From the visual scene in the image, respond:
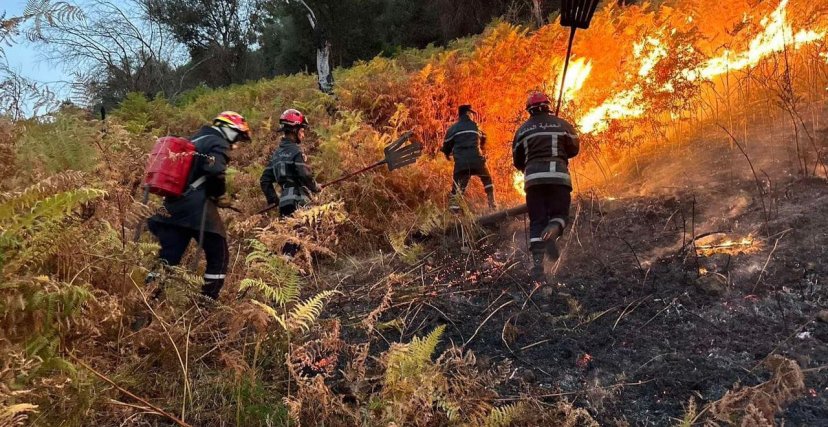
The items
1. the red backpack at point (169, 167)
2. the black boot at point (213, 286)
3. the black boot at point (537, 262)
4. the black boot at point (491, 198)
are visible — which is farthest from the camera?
the black boot at point (491, 198)

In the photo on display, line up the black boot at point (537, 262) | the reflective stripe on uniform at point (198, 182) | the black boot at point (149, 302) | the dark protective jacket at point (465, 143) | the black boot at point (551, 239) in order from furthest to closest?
1. the dark protective jacket at point (465, 143)
2. the black boot at point (551, 239)
3. the black boot at point (537, 262)
4. the reflective stripe on uniform at point (198, 182)
5. the black boot at point (149, 302)

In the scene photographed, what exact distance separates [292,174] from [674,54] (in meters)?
5.40

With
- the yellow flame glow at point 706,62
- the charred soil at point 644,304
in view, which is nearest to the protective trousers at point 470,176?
the yellow flame glow at point 706,62

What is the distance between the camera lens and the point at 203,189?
456 cm

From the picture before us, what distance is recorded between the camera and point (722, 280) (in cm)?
393

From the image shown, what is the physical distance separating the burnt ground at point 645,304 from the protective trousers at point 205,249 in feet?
3.57

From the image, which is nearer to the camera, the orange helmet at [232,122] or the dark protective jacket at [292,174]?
the orange helmet at [232,122]

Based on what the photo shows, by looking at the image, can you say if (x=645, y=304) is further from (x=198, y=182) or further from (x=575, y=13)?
(x=198, y=182)

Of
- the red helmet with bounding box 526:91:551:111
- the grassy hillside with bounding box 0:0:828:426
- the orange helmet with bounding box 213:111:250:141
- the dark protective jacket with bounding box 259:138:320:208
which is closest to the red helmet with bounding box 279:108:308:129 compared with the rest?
the dark protective jacket with bounding box 259:138:320:208

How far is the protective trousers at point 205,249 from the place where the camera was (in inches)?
172

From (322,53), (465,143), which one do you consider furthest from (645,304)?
(322,53)

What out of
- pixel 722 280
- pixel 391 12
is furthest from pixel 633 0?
pixel 722 280

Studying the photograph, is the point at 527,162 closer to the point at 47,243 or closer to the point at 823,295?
the point at 823,295

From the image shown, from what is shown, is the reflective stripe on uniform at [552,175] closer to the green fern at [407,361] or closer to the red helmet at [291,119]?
the red helmet at [291,119]
